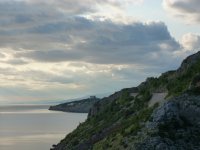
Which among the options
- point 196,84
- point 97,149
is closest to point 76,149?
point 97,149

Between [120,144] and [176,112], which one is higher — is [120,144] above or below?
below

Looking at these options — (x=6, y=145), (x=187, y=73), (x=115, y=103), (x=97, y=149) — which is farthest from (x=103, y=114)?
(x=6, y=145)

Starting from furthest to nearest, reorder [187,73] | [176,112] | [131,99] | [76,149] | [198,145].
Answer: [131,99], [76,149], [187,73], [176,112], [198,145]

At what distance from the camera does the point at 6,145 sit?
154m

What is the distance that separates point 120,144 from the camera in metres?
46.7

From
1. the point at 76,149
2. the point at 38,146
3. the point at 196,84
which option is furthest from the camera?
the point at 38,146

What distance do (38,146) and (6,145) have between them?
43.4ft

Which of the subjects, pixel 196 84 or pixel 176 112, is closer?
pixel 176 112

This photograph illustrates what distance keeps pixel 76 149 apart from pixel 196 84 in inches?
992

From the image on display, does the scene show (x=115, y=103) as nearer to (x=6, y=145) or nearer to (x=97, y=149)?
(x=97, y=149)

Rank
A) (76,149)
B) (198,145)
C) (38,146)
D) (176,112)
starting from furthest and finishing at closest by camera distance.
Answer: (38,146), (76,149), (176,112), (198,145)

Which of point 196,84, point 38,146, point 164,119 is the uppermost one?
point 196,84

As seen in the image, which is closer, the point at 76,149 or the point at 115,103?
the point at 76,149

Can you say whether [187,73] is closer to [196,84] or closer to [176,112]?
[196,84]
